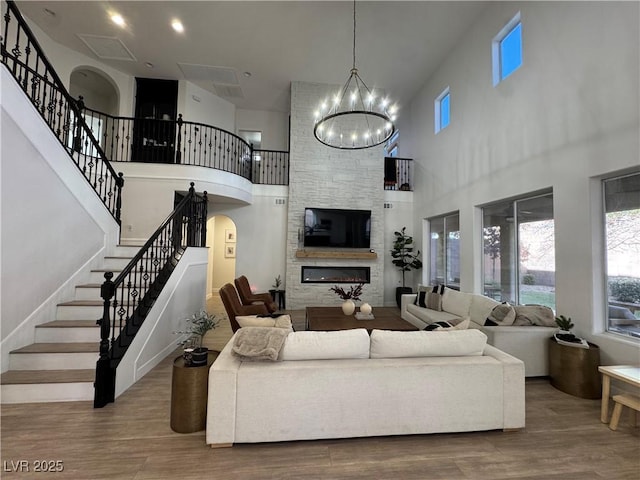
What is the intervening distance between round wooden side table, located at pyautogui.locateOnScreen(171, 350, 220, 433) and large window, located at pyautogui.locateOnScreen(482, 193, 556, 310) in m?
4.37

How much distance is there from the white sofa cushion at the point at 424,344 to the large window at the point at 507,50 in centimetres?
448

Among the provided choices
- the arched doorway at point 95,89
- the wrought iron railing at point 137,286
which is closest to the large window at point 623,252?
the wrought iron railing at point 137,286

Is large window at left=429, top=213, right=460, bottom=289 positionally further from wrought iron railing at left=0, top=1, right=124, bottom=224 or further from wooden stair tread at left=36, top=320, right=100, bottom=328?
wrought iron railing at left=0, top=1, right=124, bottom=224

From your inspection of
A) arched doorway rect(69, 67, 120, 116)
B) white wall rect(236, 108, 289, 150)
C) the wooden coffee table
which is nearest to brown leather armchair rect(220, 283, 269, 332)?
the wooden coffee table

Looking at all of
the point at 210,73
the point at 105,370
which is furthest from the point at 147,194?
the point at 105,370

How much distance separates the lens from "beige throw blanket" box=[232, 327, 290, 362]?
84.6 inches

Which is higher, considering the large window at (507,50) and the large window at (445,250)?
the large window at (507,50)

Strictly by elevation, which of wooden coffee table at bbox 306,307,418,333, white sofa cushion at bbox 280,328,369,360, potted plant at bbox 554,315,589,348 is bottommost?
wooden coffee table at bbox 306,307,418,333

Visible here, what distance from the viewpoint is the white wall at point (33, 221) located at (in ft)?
9.18

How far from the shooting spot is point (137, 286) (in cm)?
400

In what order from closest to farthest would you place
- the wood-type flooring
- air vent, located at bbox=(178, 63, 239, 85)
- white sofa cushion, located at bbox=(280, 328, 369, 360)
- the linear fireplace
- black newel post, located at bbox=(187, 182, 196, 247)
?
the wood-type flooring → white sofa cushion, located at bbox=(280, 328, 369, 360) → black newel post, located at bbox=(187, 182, 196, 247) → air vent, located at bbox=(178, 63, 239, 85) → the linear fireplace

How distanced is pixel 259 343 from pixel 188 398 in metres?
0.73

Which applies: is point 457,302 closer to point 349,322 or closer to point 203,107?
point 349,322

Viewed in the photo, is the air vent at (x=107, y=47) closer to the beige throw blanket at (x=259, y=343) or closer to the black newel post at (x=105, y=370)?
the black newel post at (x=105, y=370)
